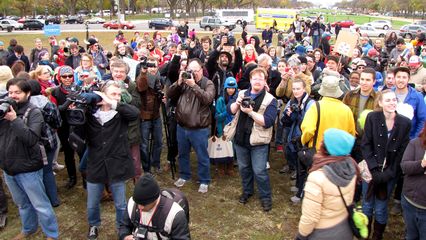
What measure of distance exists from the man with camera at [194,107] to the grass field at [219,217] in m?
0.36

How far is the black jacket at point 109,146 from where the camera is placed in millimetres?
4094

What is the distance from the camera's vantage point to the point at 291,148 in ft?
18.3

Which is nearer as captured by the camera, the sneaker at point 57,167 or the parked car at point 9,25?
the sneaker at point 57,167

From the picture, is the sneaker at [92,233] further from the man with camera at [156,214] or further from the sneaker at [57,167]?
the sneaker at [57,167]

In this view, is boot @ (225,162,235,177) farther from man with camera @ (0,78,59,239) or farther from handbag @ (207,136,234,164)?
man with camera @ (0,78,59,239)

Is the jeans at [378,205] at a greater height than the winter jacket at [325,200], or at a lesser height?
lesser

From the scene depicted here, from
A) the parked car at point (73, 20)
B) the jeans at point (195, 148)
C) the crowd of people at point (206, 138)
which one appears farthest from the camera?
the parked car at point (73, 20)

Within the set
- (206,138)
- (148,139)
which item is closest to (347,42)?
(206,138)

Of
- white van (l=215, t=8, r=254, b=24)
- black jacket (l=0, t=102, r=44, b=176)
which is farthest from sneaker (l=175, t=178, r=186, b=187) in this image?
white van (l=215, t=8, r=254, b=24)

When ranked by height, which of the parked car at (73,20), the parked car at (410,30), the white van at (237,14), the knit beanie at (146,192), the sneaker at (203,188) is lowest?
the sneaker at (203,188)

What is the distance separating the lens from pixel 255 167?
5.06m

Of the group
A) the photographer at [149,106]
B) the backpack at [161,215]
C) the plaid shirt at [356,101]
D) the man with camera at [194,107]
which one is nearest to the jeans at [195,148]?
the man with camera at [194,107]

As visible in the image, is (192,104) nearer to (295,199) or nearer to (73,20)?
(295,199)

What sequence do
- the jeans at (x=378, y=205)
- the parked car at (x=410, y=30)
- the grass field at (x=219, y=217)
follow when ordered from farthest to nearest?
the parked car at (x=410, y=30) < the grass field at (x=219, y=217) < the jeans at (x=378, y=205)
